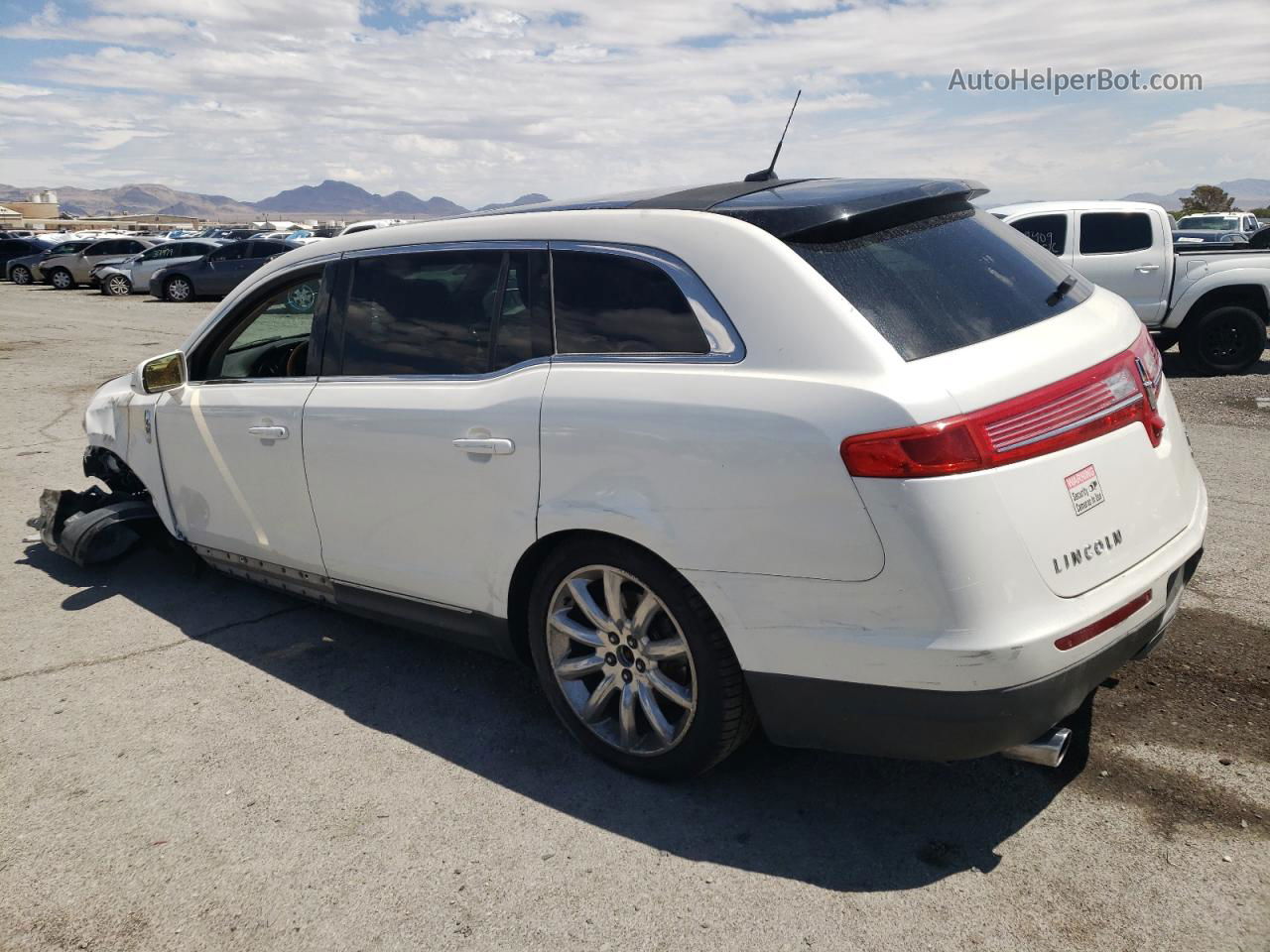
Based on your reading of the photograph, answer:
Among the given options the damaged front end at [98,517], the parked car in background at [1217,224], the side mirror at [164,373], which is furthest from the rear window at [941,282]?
the parked car in background at [1217,224]

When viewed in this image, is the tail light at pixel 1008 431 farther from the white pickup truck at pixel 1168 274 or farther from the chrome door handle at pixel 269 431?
the white pickup truck at pixel 1168 274

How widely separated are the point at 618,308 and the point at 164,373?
2.71m

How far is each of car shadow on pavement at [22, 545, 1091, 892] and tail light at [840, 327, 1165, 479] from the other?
1.14 meters

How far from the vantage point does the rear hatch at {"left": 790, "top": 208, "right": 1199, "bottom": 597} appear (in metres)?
2.62

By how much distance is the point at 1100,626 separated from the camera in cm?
276

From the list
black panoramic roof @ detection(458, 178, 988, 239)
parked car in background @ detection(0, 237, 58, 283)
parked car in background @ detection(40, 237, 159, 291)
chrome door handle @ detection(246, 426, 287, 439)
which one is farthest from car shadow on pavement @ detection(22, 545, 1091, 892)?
parked car in background @ detection(0, 237, 58, 283)

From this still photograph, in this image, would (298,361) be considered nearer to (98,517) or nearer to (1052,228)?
(98,517)

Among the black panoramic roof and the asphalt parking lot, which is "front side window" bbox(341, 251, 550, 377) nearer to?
the black panoramic roof

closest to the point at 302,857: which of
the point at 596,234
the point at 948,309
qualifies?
the point at 596,234

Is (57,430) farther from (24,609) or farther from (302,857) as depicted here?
(302,857)

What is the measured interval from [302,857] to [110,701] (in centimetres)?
152

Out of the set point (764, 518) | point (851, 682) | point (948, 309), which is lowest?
point (851, 682)

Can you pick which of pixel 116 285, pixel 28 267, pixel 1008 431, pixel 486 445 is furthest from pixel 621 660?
pixel 28 267

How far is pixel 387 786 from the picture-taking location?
3.45 meters
